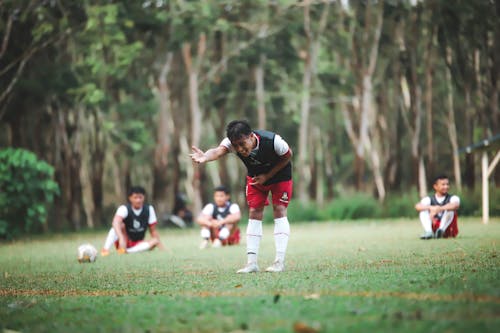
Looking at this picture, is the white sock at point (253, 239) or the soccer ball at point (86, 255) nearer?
the white sock at point (253, 239)

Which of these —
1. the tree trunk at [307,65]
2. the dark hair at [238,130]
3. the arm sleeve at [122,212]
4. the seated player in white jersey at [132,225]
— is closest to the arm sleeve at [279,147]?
the dark hair at [238,130]

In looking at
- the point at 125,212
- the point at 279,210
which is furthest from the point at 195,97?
the point at 279,210

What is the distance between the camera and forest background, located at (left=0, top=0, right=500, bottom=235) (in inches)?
1166

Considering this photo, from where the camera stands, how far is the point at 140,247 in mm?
16625

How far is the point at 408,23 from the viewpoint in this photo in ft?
121

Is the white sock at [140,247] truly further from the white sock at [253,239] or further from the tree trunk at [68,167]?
the tree trunk at [68,167]

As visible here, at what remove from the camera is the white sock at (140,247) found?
16.6 m

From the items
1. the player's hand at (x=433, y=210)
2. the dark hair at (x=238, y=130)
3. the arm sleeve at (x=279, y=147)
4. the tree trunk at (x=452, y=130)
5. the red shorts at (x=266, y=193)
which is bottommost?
the player's hand at (x=433, y=210)

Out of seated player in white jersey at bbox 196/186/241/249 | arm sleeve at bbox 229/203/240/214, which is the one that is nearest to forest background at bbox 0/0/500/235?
seated player in white jersey at bbox 196/186/241/249

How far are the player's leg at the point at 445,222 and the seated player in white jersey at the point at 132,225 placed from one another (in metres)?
5.45

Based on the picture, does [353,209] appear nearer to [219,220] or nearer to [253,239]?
[219,220]

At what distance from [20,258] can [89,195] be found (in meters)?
28.0

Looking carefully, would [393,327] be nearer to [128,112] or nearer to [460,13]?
[460,13]

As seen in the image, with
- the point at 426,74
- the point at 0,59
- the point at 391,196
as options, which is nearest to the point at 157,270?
the point at 0,59
